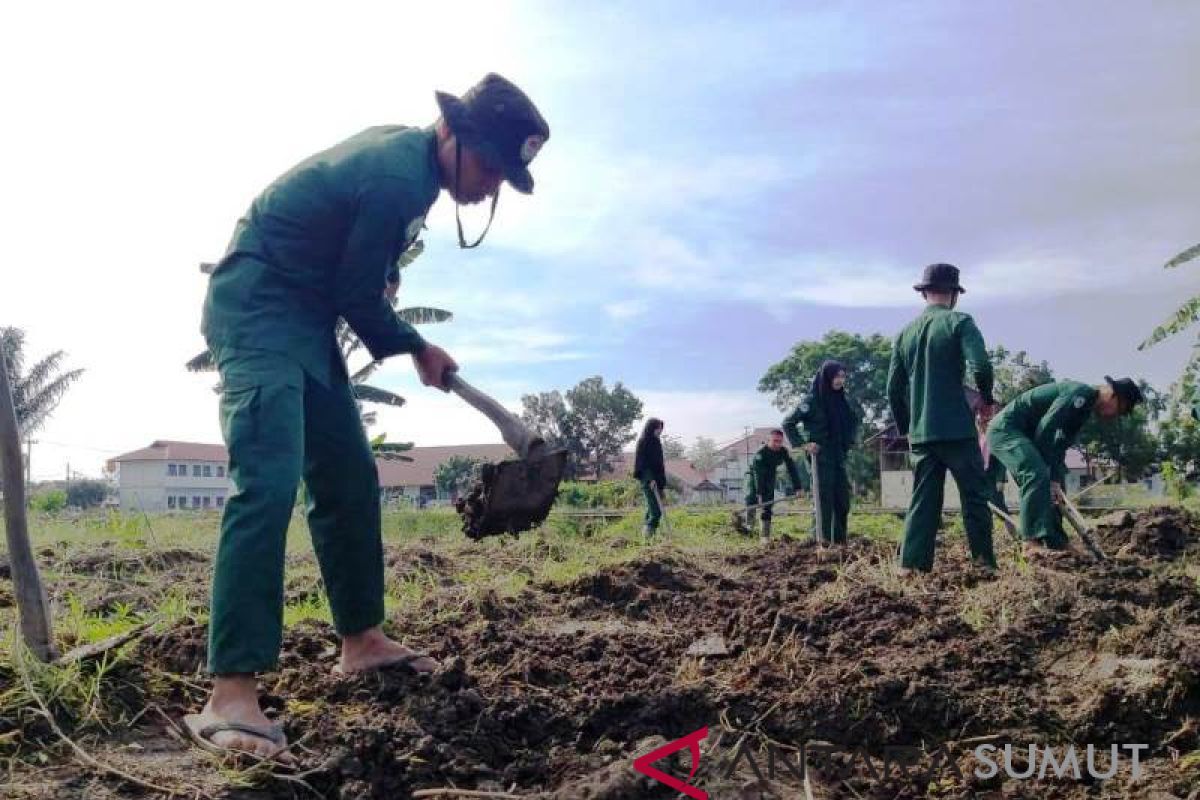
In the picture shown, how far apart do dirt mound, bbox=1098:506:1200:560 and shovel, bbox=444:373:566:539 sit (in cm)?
583

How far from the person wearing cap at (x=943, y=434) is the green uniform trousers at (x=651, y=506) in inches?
242

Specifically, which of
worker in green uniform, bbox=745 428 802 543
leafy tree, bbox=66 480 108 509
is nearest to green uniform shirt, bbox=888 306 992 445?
worker in green uniform, bbox=745 428 802 543

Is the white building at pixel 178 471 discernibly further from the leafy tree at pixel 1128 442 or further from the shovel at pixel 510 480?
the shovel at pixel 510 480

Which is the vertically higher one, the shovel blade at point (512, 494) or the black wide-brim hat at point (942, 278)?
the black wide-brim hat at point (942, 278)

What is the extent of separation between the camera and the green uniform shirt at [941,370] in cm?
540

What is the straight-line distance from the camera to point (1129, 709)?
2.67 meters

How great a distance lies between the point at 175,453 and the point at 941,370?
246ft

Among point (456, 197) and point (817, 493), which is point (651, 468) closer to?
point (817, 493)

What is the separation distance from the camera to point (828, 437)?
8.66 meters

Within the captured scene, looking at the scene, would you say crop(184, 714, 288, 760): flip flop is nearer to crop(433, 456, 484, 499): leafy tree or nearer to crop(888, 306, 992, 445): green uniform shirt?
crop(888, 306, 992, 445): green uniform shirt

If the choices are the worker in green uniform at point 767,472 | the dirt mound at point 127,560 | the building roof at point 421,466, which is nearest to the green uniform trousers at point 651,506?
the worker in green uniform at point 767,472

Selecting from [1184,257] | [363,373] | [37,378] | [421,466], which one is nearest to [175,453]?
[421,466]

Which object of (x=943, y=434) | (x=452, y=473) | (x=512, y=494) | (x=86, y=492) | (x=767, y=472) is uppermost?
(x=943, y=434)

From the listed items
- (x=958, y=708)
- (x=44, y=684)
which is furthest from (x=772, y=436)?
(x=44, y=684)
